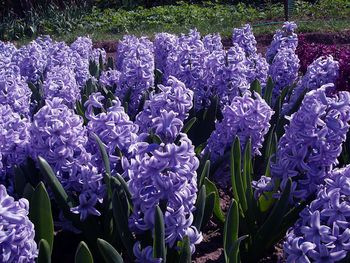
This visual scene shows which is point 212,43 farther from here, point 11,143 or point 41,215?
point 41,215

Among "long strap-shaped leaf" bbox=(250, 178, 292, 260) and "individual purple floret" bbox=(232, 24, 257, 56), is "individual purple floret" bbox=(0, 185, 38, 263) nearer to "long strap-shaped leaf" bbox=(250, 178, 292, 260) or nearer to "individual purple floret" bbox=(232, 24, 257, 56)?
"long strap-shaped leaf" bbox=(250, 178, 292, 260)

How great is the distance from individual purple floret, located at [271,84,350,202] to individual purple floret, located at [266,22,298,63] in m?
2.53

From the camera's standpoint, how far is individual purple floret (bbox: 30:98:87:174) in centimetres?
244

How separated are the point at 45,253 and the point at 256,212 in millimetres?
1071

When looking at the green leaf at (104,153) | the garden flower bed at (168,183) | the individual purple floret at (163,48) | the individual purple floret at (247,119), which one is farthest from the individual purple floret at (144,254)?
the individual purple floret at (163,48)

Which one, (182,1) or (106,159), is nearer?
(106,159)

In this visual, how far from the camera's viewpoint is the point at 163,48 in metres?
5.07

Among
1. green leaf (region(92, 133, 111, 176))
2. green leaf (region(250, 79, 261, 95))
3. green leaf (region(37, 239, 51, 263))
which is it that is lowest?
green leaf (region(250, 79, 261, 95))

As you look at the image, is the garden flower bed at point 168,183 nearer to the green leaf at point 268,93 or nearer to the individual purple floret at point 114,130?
the individual purple floret at point 114,130

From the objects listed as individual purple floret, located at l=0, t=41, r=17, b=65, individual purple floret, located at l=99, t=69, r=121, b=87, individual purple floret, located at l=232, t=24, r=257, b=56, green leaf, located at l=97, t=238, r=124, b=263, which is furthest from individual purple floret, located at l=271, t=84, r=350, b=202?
individual purple floret, located at l=0, t=41, r=17, b=65

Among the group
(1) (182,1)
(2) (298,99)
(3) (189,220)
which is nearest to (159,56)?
(2) (298,99)

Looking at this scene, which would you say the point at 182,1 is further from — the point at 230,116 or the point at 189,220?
the point at 189,220

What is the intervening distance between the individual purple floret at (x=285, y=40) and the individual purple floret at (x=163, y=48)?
86 centimetres

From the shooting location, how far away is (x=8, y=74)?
4156 millimetres
